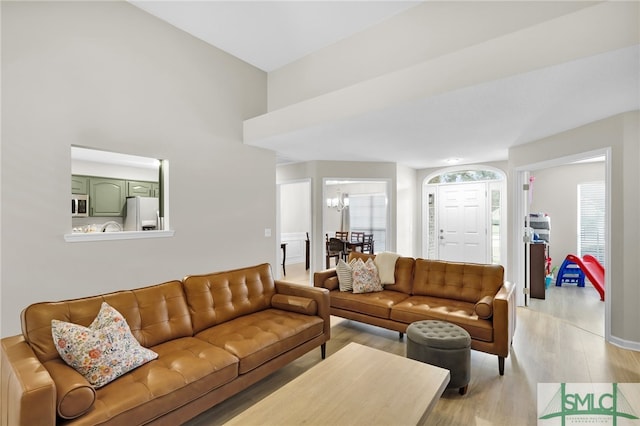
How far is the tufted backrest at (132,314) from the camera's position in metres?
1.80

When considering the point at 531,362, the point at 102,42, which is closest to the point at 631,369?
the point at 531,362

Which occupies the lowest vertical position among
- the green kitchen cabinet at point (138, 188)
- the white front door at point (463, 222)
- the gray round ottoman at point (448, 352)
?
the gray round ottoman at point (448, 352)

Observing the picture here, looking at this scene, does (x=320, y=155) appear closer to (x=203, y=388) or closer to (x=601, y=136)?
(x=601, y=136)

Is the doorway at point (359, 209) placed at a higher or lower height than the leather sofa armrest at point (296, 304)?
higher

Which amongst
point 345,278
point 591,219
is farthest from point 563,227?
point 345,278

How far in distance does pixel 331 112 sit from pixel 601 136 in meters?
2.94

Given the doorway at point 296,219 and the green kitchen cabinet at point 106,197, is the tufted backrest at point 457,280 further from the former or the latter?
the doorway at point 296,219

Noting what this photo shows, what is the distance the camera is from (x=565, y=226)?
6125mm

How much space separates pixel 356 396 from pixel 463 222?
5.71 m

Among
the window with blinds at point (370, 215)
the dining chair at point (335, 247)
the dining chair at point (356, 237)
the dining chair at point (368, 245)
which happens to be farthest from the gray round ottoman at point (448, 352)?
the window with blinds at point (370, 215)

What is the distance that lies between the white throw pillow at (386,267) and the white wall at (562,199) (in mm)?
4286

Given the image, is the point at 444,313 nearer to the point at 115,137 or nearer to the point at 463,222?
the point at 115,137

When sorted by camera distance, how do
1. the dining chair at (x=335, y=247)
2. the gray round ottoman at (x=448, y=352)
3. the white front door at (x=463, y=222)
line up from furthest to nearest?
the dining chair at (x=335, y=247) → the white front door at (x=463, y=222) → the gray round ottoman at (x=448, y=352)

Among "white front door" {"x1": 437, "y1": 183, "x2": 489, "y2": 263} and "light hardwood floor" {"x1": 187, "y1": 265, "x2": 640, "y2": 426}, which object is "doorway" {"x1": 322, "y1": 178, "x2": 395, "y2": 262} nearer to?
"white front door" {"x1": 437, "y1": 183, "x2": 489, "y2": 263}
